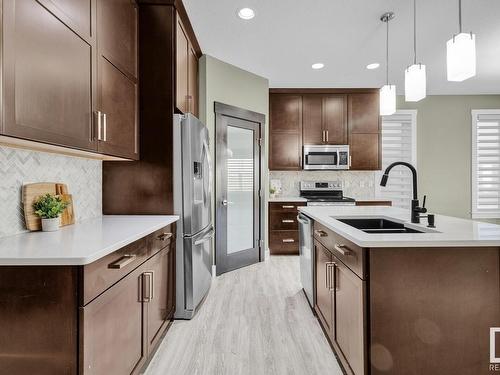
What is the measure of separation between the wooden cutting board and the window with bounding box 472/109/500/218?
19.8 feet

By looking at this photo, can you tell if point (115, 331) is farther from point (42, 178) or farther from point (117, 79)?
point (117, 79)

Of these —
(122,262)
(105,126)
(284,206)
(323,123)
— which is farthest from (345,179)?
(122,262)

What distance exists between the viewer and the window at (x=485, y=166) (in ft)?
16.5

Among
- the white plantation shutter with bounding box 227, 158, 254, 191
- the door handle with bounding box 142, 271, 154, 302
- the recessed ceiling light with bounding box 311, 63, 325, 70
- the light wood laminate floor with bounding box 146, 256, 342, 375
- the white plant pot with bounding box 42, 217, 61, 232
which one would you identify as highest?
the recessed ceiling light with bounding box 311, 63, 325, 70

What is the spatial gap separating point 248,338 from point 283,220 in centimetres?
242

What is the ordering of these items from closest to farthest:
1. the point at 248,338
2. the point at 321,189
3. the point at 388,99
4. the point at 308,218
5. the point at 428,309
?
the point at 428,309, the point at 248,338, the point at 388,99, the point at 308,218, the point at 321,189

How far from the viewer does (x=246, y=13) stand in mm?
2611

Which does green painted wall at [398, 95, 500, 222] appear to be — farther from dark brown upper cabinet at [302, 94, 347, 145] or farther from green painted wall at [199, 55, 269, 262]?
green painted wall at [199, 55, 269, 262]

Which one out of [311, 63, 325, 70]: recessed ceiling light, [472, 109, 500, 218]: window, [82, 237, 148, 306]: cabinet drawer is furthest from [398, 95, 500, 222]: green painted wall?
[82, 237, 148, 306]: cabinet drawer

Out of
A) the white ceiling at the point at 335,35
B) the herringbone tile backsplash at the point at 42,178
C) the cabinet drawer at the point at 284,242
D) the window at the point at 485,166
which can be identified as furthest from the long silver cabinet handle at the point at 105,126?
the window at the point at 485,166

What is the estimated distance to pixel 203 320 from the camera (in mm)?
2416

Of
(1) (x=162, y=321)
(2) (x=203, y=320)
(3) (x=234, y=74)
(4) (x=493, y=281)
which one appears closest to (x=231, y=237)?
(2) (x=203, y=320)

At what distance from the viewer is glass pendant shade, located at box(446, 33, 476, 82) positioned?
152 centimetres

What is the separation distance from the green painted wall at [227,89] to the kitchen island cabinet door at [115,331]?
7.16ft
